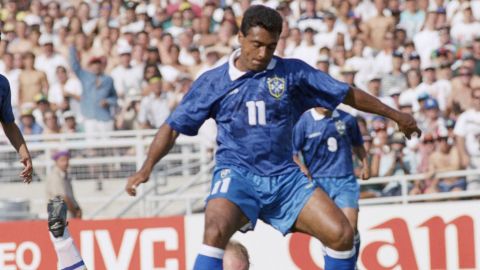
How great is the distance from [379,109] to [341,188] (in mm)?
4382

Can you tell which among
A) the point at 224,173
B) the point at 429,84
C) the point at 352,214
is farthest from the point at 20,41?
the point at 224,173

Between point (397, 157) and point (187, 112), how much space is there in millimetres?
7654

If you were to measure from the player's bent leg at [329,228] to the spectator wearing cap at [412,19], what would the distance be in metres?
10.8

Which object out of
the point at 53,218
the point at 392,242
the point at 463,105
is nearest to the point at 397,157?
the point at 463,105

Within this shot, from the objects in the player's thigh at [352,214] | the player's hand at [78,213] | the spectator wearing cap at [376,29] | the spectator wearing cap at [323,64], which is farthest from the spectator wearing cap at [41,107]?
the player's thigh at [352,214]

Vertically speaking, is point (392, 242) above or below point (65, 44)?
below

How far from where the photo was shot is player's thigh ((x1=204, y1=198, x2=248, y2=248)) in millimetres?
8492

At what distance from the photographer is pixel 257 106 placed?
8.85 m

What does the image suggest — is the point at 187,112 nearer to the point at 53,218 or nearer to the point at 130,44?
the point at 53,218

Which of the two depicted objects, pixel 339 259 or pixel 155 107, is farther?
pixel 155 107

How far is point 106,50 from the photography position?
1966cm

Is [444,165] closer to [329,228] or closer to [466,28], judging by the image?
[466,28]

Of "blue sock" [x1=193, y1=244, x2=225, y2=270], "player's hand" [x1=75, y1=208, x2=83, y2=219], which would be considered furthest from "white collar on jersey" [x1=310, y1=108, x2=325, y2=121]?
"blue sock" [x1=193, y1=244, x2=225, y2=270]

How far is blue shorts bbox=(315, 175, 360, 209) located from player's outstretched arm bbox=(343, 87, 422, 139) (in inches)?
165
